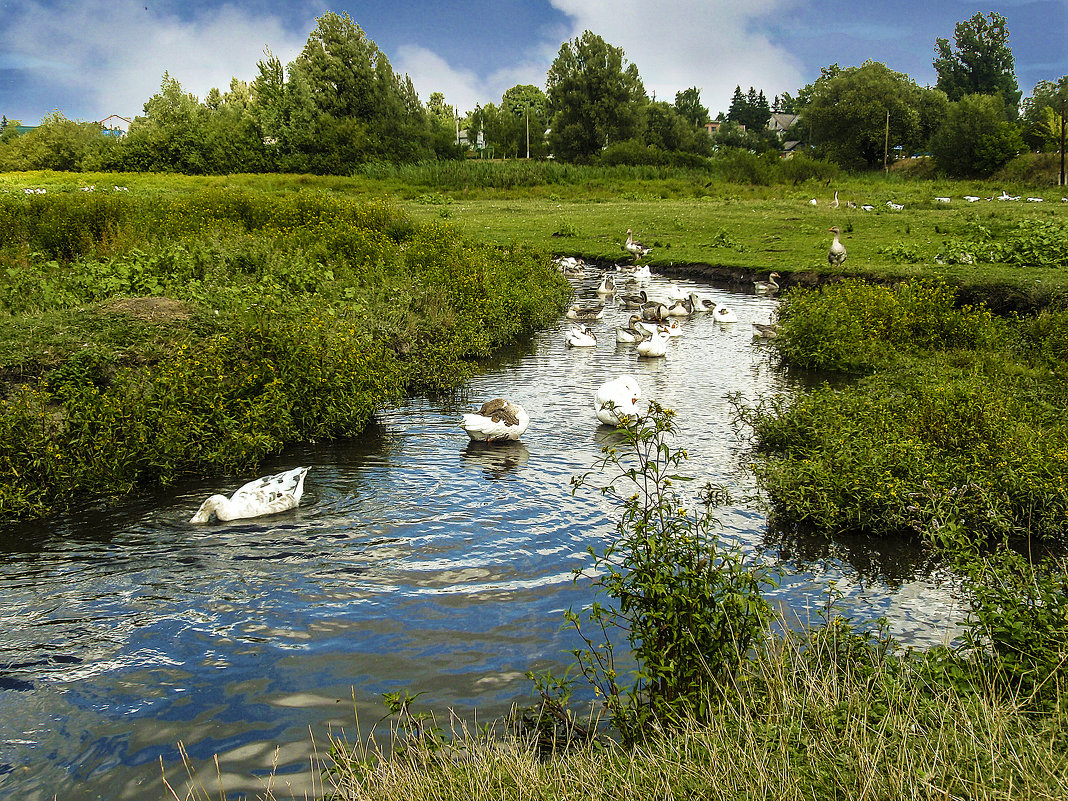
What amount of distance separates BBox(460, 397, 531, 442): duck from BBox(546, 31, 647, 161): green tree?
79156mm

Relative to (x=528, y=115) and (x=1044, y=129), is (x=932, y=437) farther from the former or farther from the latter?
(x=528, y=115)

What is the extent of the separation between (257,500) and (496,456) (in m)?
3.72

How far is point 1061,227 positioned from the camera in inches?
931

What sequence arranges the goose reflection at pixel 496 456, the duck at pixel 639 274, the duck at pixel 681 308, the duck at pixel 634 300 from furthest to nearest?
the duck at pixel 639 274 < the duck at pixel 634 300 < the duck at pixel 681 308 < the goose reflection at pixel 496 456

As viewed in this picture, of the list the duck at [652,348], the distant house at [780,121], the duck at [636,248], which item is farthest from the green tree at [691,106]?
the duck at [652,348]

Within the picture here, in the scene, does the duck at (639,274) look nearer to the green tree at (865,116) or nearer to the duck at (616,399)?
the duck at (616,399)

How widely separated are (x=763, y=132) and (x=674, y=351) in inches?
→ 4502

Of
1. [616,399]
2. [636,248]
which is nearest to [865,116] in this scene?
[636,248]

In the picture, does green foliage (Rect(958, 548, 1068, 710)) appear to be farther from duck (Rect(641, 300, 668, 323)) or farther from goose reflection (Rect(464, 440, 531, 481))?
duck (Rect(641, 300, 668, 323))

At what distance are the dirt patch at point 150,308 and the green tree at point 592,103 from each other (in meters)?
77.6

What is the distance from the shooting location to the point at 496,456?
1201cm

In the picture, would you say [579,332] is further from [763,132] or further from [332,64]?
[763,132]

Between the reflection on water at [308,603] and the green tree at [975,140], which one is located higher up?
the green tree at [975,140]

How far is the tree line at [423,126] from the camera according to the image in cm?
7619
